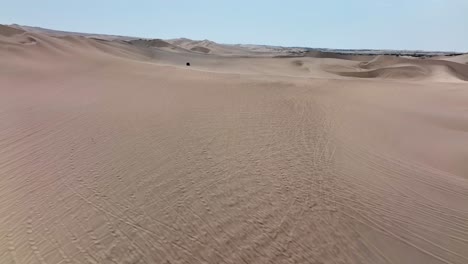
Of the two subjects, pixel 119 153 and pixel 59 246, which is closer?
pixel 59 246

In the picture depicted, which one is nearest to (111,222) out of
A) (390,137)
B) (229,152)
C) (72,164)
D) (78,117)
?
(72,164)

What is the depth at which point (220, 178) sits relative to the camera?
15.1 ft

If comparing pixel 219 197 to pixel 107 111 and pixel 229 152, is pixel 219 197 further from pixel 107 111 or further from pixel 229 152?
pixel 107 111

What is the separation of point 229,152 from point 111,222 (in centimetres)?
209

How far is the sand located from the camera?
347 centimetres

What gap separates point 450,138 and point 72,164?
6.02 m

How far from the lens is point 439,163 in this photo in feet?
19.3

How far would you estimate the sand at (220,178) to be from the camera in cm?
347

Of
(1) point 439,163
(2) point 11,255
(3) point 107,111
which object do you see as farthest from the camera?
(3) point 107,111

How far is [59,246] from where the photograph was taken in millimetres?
3291

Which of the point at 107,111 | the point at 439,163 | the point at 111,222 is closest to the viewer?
the point at 111,222

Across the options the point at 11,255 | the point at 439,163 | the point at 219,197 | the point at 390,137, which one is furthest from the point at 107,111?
the point at 439,163

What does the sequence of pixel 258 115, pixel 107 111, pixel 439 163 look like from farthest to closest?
1. pixel 258 115
2. pixel 107 111
3. pixel 439 163

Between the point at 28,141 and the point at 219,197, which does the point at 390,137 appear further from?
the point at 28,141
